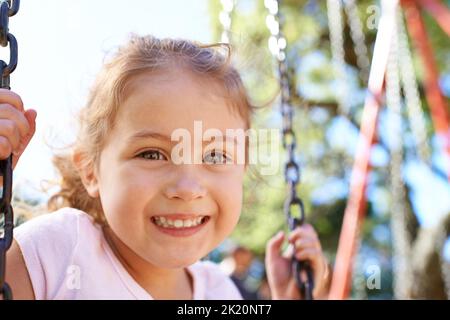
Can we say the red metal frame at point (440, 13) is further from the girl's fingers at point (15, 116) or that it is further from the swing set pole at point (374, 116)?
the girl's fingers at point (15, 116)

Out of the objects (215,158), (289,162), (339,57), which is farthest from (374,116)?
(339,57)

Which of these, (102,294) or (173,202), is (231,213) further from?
(102,294)

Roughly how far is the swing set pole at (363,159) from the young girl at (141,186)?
827mm

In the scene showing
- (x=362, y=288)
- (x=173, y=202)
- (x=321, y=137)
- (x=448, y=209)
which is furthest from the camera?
(x=321, y=137)

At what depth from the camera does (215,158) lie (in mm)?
1028

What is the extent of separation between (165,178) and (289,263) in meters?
0.55

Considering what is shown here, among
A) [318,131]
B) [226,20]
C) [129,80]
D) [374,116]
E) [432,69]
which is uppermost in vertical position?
[318,131]

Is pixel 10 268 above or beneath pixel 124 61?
beneath

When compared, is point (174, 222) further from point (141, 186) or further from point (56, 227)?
point (56, 227)

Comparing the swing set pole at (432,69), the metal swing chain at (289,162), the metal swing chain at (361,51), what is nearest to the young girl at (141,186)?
the metal swing chain at (289,162)

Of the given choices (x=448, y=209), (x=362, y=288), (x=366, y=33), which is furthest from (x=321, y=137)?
(x=448, y=209)

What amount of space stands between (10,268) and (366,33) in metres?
5.02
